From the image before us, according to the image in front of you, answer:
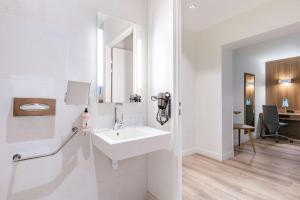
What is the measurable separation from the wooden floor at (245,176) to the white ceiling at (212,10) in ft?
8.14

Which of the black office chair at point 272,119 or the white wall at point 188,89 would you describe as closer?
the white wall at point 188,89

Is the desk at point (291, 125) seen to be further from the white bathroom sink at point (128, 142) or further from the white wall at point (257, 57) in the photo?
the white bathroom sink at point (128, 142)

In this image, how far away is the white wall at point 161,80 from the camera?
1550 mm

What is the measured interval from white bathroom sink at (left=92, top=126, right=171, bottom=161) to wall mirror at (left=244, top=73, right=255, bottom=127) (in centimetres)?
370

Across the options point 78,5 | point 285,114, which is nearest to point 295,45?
point 285,114

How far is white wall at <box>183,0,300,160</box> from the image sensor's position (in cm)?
260

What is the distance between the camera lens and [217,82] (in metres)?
2.99

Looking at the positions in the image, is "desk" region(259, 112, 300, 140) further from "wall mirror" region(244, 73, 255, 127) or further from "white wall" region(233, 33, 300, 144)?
"wall mirror" region(244, 73, 255, 127)

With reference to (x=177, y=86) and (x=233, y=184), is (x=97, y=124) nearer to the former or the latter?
(x=177, y=86)

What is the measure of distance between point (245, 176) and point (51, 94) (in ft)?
8.75

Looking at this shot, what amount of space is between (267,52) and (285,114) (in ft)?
5.78

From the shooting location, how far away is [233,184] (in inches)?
83.9

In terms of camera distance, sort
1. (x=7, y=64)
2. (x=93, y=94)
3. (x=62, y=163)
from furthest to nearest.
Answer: (x=93, y=94), (x=62, y=163), (x=7, y=64)

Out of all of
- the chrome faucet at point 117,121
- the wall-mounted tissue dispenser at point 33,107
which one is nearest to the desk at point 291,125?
the chrome faucet at point 117,121
